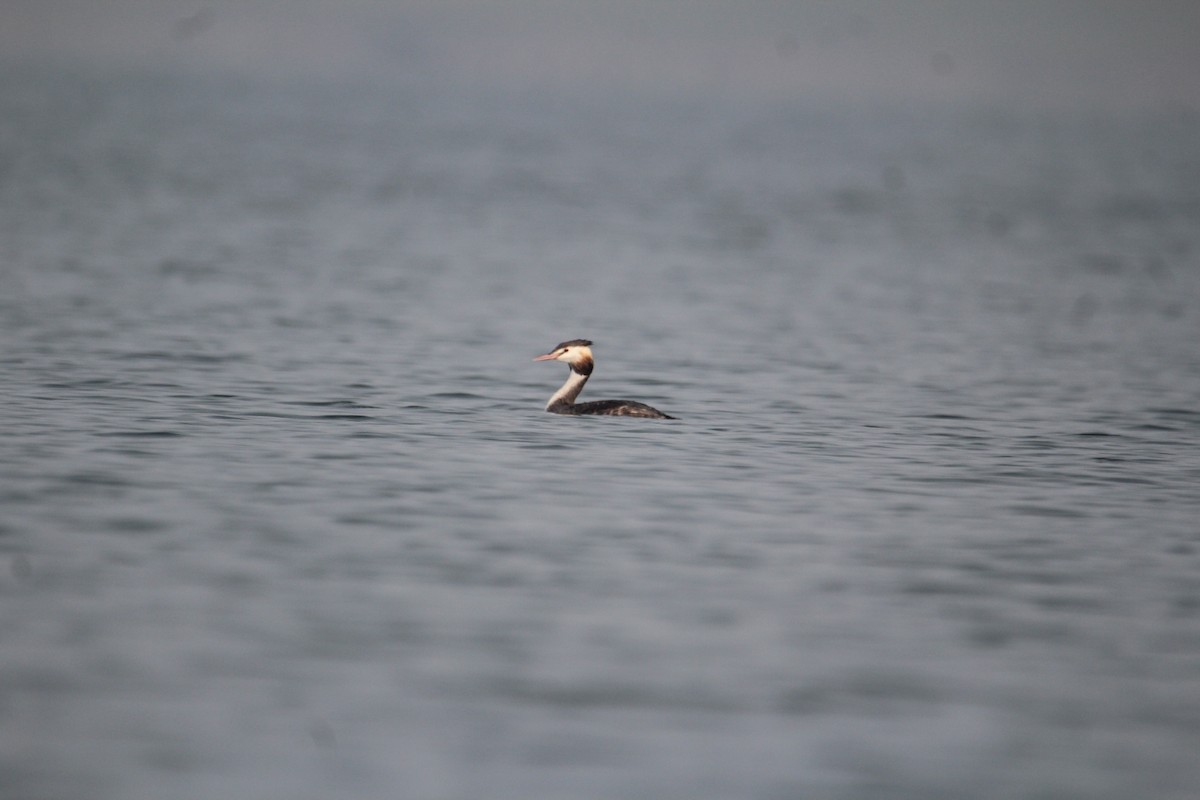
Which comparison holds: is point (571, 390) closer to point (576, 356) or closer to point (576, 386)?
point (576, 386)

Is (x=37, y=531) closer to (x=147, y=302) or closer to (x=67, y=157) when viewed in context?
(x=147, y=302)

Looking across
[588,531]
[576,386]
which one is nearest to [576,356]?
[576,386]

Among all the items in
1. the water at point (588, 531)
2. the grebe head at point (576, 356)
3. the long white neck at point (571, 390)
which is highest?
the grebe head at point (576, 356)

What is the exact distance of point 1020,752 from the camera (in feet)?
32.1

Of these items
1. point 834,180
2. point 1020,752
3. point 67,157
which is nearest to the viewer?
point 1020,752

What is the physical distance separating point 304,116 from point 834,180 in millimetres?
69706

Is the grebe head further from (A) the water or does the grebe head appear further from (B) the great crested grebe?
(A) the water

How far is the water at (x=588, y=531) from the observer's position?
966 centimetres

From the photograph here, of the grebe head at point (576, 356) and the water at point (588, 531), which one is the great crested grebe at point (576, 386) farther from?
the water at point (588, 531)

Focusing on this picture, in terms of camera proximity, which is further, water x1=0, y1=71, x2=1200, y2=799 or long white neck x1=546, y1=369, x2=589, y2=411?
long white neck x1=546, y1=369, x2=589, y2=411

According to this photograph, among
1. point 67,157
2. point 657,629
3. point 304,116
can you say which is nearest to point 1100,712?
point 657,629

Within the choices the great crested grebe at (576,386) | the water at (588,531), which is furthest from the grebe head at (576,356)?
the water at (588,531)

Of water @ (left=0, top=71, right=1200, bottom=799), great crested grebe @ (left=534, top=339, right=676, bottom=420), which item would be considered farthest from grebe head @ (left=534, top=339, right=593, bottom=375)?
water @ (left=0, top=71, right=1200, bottom=799)

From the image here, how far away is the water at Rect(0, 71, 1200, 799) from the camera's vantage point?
31.7 ft
